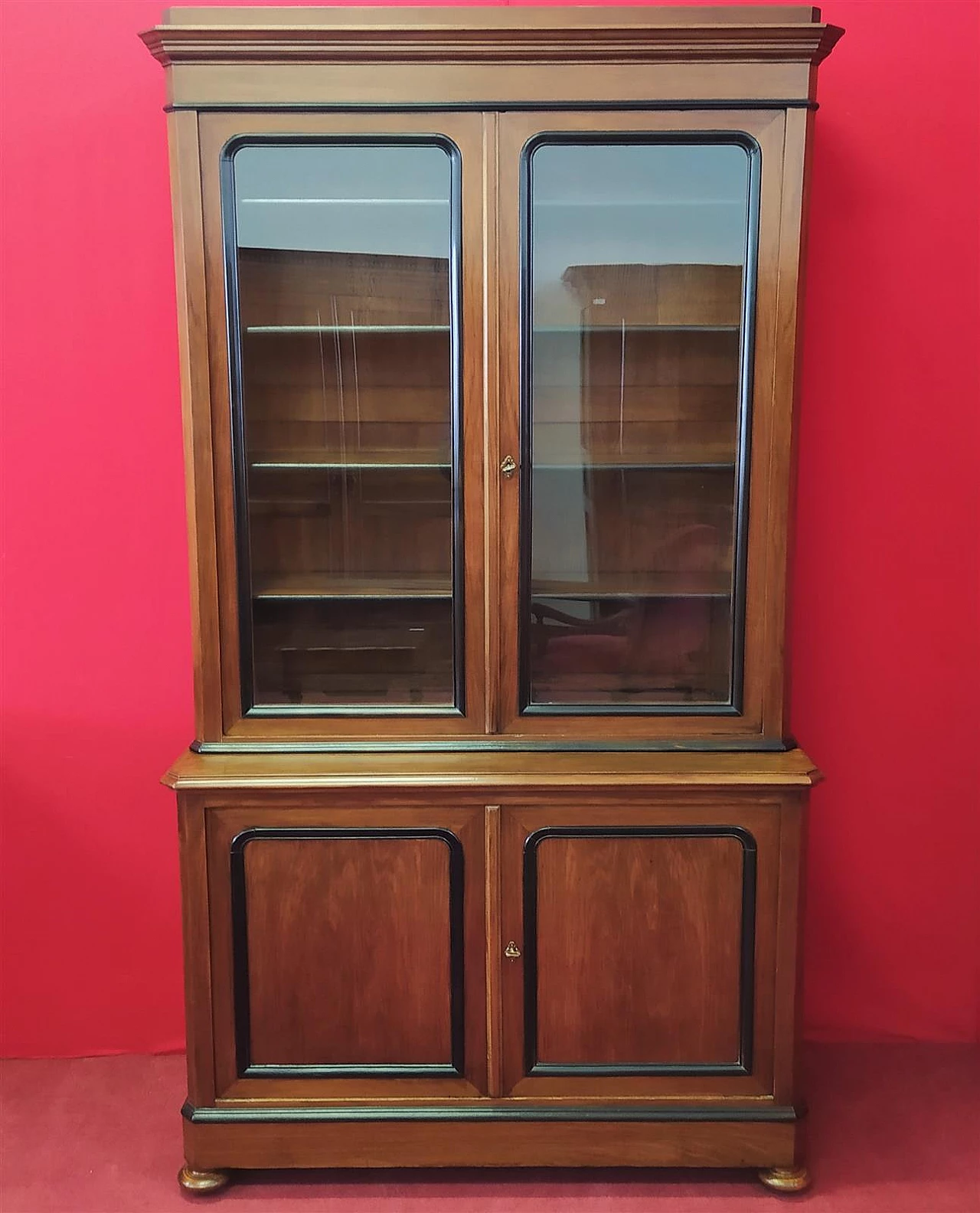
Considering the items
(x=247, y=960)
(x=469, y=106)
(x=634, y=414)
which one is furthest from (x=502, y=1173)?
(x=469, y=106)

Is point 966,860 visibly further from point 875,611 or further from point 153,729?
point 153,729

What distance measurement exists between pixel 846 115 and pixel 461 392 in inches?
46.0

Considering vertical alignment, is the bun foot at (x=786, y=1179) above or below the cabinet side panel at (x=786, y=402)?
below

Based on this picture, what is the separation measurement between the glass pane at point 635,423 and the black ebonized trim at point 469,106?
7cm

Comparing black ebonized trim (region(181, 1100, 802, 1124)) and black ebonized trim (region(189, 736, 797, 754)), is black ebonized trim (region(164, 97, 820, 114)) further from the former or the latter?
black ebonized trim (region(181, 1100, 802, 1124))

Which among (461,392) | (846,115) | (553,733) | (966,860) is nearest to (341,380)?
(461,392)

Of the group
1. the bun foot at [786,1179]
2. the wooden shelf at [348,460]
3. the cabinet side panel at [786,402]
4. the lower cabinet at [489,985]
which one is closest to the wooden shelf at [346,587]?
the wooden shelf at [348,460]

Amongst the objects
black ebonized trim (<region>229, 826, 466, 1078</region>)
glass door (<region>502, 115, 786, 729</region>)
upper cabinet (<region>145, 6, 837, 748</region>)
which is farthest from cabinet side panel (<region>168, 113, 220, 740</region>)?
glass door (<region>502, 115, 786, 729</region>)

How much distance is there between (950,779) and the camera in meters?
2.43

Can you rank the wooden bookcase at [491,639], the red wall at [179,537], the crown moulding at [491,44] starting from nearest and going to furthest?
the crown moulding at [491,44] → the wooden bookcase at [491,639] → the red wall at [179,537]

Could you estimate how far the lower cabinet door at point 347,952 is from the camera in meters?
1.95

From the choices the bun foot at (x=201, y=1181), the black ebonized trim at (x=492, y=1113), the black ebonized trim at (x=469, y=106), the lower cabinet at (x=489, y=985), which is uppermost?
the black ebonized trim at (x=469, y=106)

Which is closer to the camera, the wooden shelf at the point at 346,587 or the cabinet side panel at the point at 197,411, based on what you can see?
the cabinet side panel at the point at 197,411

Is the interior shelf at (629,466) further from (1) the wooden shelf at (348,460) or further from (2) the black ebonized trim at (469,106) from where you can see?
(2) the black ebonized trim at (469,106)
